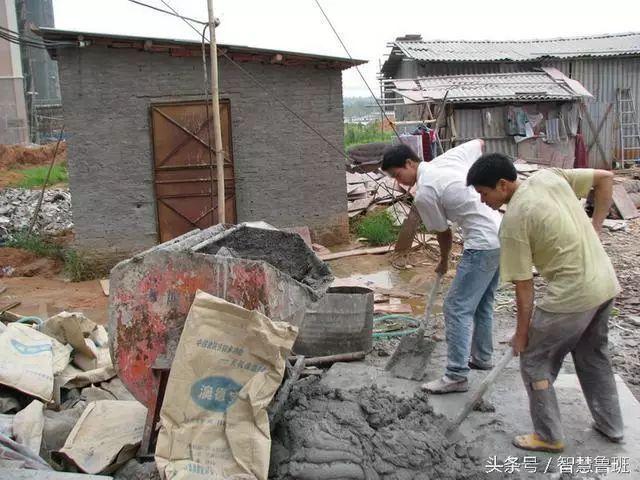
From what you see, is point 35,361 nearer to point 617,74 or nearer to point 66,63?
point 66,63

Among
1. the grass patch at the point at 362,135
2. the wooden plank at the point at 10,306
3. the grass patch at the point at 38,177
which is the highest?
the grass patch at the point at 362,135

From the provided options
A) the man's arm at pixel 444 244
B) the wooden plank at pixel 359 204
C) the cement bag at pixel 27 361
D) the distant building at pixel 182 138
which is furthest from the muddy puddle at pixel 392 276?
the cement bag at pixel 27 361

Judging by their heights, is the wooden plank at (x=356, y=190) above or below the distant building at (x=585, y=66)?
below

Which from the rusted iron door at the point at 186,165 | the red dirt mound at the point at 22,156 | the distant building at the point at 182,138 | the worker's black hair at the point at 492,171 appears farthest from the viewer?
the red dirt mound at the point at 22,156

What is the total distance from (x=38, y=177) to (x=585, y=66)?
1851 centimetres

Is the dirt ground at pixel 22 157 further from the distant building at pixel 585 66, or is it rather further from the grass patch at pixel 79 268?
the grass patch at pixel 79 268

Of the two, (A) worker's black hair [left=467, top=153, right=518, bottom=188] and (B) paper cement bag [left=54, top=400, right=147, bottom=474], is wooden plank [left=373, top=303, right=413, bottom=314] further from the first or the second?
(A) worker's black hair [left=467, top=153, right=518, bottom=188]

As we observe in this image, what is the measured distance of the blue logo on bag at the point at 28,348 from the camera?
4.83 meters

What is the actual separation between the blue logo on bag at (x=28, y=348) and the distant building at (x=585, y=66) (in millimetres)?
15167

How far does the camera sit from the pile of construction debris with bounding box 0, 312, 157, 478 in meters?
3.92

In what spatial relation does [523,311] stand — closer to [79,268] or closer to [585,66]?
[79,268]

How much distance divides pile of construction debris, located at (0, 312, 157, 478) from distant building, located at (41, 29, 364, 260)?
4779 millimetres

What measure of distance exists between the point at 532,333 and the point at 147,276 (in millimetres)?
2269

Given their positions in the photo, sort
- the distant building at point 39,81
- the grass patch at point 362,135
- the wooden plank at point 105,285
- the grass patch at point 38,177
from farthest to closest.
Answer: the distant building at point 39,81 → the grass patch at point 362,135 → the grass patch at point 38,177 → the wooden plank at point 105,285
